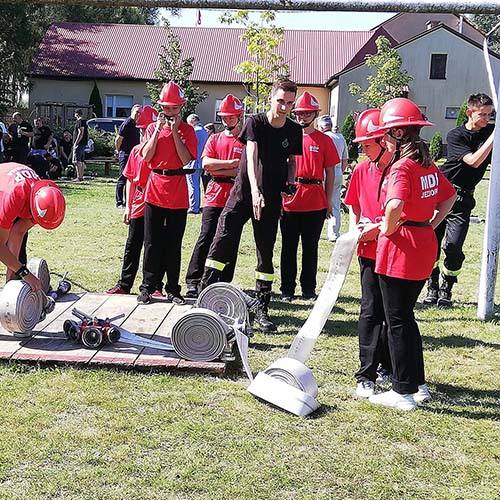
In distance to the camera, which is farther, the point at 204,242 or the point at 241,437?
the point at 204,242

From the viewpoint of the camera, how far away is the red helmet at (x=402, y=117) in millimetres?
4668

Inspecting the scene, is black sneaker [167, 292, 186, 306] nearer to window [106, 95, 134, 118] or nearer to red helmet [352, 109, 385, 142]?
red helmet [352, 109, 385, 142]

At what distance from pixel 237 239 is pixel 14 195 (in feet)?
7.40

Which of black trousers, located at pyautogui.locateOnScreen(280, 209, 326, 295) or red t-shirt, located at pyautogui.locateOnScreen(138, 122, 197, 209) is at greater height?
red t-shirt, located at pyautogui.locateOnScreen(138, 122, 197, 209)

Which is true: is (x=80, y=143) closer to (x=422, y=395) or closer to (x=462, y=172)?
(x=462, y=172)

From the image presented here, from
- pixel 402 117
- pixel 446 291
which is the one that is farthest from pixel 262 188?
pixel 446 291

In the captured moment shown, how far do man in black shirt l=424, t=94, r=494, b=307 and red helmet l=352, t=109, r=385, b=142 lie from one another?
2.46 m

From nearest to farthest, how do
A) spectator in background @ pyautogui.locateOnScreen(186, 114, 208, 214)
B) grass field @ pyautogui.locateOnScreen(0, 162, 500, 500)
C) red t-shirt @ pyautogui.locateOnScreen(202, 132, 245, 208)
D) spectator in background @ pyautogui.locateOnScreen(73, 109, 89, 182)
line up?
grass field @ pyautogui.locateOnScreen(0, 162, 500, 500)
red t-shirt @ pyautogui.locateOnScreen(202, 132, 245, 208)
spectator in background @ pyautogui.locateOnScreen(186, 114, 208, 214)
spectator in background @ pyautogui.locateOnScreen(73, 109, 89, 182)

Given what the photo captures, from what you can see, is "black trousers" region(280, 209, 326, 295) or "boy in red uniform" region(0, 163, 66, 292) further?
"black trousers" region(280, 209, 326, 295)

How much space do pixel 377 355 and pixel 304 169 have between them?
333cm

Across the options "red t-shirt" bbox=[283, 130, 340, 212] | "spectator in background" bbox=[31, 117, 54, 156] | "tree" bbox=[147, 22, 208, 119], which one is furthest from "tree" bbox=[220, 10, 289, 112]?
"red t-shirt" bbox=[283, 130, 340, 212]

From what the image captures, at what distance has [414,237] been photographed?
4797mm

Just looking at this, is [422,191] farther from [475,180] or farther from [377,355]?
[475,180]

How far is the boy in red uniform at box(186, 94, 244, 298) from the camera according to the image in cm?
779
